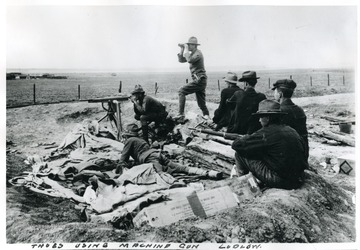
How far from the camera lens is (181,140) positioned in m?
7.79

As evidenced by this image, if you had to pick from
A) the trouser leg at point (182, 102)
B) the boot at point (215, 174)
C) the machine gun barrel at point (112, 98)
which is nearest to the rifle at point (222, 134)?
the trouser leg at point (182, 102)

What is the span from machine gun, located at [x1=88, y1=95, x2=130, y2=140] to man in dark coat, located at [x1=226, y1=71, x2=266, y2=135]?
2132mm

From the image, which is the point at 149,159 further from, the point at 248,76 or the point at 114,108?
the point at 248,76

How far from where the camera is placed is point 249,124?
7.16 metres

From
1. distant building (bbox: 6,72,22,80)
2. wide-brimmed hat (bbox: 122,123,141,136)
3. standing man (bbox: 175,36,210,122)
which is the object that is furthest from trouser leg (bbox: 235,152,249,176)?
distant building (bbox: 6,72,22,80)

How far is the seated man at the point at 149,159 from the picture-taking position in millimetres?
6922

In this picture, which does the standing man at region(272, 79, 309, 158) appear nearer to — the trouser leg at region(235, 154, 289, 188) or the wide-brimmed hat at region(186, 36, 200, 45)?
the trouser leg at region(235, 154, 289, 188)

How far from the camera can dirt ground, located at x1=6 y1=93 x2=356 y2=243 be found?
622 cm

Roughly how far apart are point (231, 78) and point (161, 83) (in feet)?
4.45

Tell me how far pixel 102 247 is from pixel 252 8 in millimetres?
4936

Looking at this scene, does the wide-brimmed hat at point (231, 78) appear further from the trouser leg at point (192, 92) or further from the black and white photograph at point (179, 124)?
the trouser leg at point (192, 92)

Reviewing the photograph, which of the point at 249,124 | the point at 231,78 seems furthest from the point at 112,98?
the point at 249,124

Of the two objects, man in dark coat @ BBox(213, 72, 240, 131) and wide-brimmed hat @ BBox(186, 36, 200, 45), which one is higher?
wide-brimmed hat @ BBox(186, 36, 200, 45)

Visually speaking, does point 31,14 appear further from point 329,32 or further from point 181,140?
point 329,32
